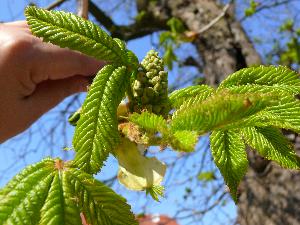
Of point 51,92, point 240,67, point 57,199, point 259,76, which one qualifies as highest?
point 240,67

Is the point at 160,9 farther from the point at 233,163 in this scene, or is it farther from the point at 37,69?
the point at 233,163

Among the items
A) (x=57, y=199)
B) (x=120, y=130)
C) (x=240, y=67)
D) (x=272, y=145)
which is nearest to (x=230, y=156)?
(x=272, y=145)

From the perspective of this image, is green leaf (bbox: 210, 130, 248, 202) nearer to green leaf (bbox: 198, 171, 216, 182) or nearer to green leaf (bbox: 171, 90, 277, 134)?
green leaf (bbox: 171, 90, 277, 134)

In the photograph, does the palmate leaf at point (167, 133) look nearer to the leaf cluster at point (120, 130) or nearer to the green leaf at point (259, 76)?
the leaf cluster at point (120, 130)

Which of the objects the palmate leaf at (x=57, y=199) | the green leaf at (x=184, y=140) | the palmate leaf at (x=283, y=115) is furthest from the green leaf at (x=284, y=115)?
the palmate leaf at (x=57, y=199)

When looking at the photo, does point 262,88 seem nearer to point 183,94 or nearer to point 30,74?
point 183,94

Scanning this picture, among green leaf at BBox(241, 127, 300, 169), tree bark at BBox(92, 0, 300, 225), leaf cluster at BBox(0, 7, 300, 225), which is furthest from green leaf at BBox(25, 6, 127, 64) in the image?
tree bark at BBox(92, 0, 300, 225)
